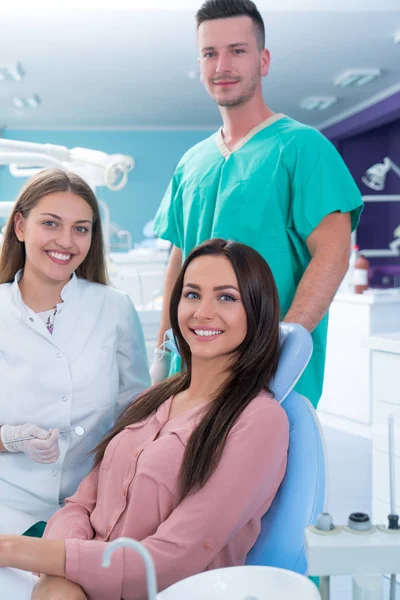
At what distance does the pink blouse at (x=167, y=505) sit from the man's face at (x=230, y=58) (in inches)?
28.1

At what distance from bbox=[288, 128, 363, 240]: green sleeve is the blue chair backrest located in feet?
1.24

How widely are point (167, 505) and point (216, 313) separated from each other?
31cm

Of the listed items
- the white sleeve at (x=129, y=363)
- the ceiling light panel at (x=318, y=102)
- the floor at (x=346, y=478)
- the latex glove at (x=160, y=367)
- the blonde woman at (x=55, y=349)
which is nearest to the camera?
the blonde woman at (x=55, y=349)

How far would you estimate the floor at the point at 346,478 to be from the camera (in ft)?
8.00

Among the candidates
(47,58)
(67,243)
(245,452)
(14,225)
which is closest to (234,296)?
(245,452)

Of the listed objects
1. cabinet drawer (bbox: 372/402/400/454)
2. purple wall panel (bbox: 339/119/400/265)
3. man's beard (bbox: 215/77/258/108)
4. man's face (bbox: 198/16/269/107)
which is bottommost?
cabinet drawer (bbox: 372/402/400/454)

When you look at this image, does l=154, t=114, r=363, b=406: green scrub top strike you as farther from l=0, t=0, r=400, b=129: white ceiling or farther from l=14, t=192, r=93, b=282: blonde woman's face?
l=0, t=0, r=400, b=129: white ceiling

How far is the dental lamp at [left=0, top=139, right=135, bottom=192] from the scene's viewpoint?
161cm

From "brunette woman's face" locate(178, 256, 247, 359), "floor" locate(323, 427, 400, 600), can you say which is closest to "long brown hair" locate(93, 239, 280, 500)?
"brunette woman's face" locate(178, 256, 247, 359)

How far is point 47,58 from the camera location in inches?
205

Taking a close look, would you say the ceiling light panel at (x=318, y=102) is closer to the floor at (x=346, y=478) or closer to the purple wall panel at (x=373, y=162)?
the purple wall panel at (x=373, y=162)

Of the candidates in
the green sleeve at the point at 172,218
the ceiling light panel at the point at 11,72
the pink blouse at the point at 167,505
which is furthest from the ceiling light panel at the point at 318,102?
the pink blouse at the point at 167,505

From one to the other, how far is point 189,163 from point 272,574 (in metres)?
1.19

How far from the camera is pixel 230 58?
1464 millimetres
